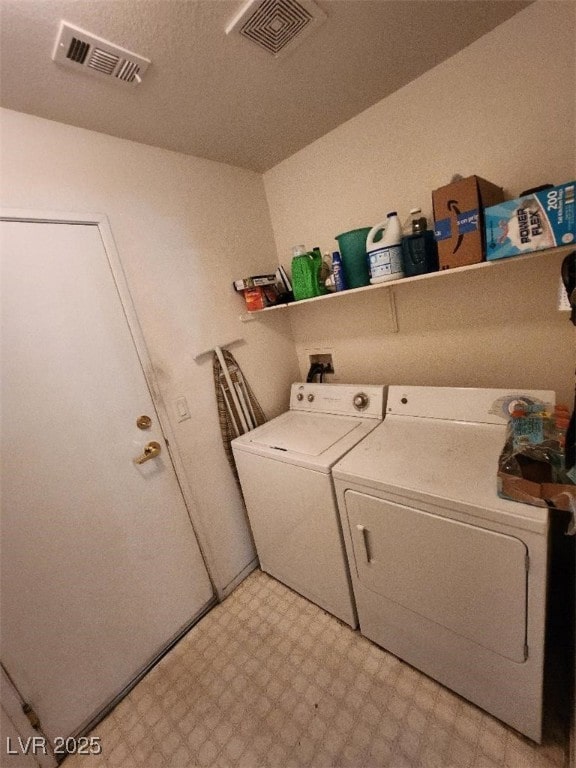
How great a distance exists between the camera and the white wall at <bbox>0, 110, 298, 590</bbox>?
1.29 m

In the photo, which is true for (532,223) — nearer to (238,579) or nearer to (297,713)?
(297,713)

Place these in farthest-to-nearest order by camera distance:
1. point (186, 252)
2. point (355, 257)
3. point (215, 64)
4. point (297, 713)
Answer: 1. point (186, 252)
2. point (355, 257)
3. point (297, 713)
4. point (215, 64)

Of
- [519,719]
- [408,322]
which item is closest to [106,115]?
[408,322]

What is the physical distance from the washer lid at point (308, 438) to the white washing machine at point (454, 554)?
0.11 metres

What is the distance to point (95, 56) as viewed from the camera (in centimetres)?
103

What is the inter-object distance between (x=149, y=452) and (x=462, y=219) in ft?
5.56

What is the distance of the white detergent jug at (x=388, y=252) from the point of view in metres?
1.39

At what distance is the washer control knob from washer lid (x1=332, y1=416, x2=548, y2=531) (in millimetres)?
188

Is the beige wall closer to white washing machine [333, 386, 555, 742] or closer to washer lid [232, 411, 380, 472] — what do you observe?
white washing machine [333, 386, 555, 742]

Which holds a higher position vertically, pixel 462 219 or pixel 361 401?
pixel 462 219

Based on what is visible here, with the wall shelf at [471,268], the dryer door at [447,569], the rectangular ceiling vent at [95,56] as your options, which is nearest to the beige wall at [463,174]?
the wall shelf at [471,268]

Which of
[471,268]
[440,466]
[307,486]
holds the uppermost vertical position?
[471,268]

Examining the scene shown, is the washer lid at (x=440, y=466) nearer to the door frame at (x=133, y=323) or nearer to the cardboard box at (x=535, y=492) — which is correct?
the cardboard box at (x=535, y=492)

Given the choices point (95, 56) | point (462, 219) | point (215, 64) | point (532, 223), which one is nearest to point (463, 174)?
point (462, 219)
